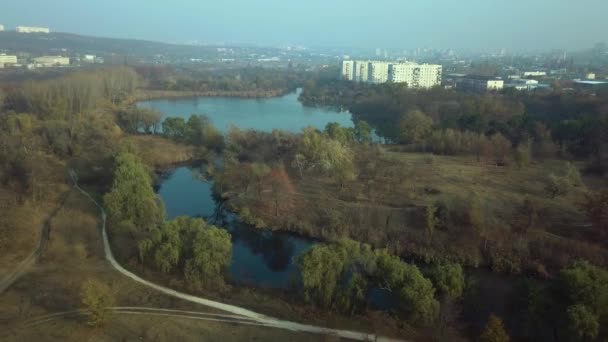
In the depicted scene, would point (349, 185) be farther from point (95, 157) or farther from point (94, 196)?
point (95, 157)

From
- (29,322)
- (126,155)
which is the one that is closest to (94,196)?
(126,155)

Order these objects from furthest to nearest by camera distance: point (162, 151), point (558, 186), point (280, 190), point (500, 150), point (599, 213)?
point (162, 151)
point (500, 150)
point (280, 190)
point (558, 186)
point (599, 213)

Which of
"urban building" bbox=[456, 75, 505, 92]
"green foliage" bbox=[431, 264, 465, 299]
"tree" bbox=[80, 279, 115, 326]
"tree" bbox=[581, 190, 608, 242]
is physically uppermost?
"urban building" bbox=[456, 75, 505, 92]

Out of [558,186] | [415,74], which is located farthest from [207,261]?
[415,74]

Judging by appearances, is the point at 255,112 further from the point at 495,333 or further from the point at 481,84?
the point at 495,333

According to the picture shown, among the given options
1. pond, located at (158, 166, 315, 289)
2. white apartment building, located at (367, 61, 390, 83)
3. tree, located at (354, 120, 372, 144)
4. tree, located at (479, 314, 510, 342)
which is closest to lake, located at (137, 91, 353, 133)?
tree, located at (354, 120, 372, 144)

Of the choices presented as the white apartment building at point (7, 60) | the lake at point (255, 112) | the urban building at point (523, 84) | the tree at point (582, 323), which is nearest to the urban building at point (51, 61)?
the white apartment building at point (7, 60)

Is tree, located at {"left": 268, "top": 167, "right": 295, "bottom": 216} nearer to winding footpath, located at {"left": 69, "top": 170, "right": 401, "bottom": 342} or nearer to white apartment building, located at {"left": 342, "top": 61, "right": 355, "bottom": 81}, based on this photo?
winding footpath, located at {"left": 69, "top": 170, "right": 401, "bottom": 342}
